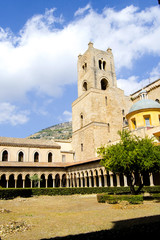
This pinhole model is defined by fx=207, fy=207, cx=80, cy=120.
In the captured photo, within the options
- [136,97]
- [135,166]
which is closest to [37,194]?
[135,166]

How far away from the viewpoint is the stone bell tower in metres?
35.2

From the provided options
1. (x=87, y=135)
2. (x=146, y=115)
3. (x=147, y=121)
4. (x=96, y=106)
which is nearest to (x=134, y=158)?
(x=146, y=115)

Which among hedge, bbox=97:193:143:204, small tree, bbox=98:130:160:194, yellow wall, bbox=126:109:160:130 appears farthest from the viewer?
yellow wall, bbox=126:109:160:130

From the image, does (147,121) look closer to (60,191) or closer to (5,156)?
(60,191)

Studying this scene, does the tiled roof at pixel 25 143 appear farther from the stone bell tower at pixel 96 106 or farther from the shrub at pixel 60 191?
the shrub at pixel 60 191

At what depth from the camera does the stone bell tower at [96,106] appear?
35.2 meters

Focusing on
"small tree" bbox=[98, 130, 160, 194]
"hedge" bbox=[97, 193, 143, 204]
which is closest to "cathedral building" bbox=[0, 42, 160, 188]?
"hedge" bbox=[97, 193, 143, 204]

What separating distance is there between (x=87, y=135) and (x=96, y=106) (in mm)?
5411

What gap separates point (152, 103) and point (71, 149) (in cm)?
1953

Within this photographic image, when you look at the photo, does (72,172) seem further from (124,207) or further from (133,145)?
(124,207)

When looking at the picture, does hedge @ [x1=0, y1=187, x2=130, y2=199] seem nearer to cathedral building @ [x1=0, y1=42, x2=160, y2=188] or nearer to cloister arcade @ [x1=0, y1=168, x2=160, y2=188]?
cathedral building @ [x1=0, y1=42, x2=160, y2=188]

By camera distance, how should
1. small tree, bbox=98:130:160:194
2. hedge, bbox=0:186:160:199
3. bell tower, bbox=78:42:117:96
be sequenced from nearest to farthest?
small tree, bbox=98:130:160:194
hedge, bbox=0:186:160:199
bell tower, bbox=78:42:117:96

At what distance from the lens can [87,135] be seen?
35.9 meters

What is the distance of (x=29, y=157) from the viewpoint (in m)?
36.6
